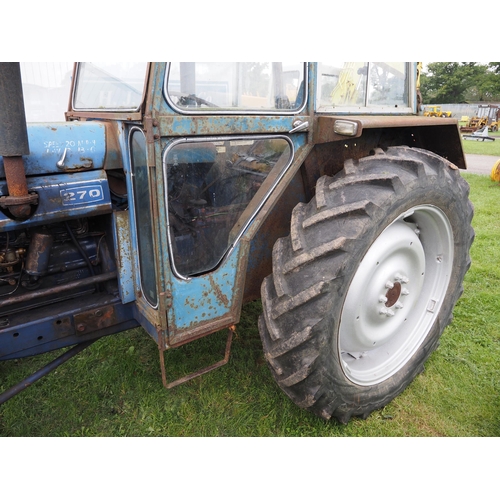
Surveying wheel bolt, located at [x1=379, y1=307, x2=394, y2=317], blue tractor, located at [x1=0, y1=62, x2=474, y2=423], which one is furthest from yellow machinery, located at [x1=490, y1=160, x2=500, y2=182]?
wheel bolt, located at [x1=379, y1=307, x2=394, y2=317]

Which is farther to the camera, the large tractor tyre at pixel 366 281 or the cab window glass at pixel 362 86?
the cab window glass at pixel 362 86

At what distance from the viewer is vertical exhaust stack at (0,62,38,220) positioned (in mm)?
1335

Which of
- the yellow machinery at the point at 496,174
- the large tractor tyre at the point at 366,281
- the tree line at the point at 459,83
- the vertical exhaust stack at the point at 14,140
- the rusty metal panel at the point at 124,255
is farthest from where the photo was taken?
the tree line at the point at 459,83

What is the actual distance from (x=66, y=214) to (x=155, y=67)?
2.30 ft

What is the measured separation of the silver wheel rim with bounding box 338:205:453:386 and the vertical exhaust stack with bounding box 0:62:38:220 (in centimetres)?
145

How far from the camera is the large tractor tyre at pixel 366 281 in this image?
1.73 m

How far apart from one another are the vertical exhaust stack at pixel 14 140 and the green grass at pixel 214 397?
117 cm

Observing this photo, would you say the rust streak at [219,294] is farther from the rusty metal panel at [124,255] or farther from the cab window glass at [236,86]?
the cab window glass at [236,86]

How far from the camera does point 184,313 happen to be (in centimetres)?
182

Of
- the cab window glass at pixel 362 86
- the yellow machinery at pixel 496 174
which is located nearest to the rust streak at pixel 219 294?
the cab window glass at pixel 362 86

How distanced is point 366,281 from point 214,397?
1027mm

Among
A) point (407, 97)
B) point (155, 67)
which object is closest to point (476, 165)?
point (407, 97)

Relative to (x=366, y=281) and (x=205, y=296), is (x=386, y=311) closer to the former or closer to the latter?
(x=366, y=281)

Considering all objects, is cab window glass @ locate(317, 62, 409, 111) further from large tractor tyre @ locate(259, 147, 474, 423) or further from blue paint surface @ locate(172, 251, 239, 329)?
blue paint surface @ locate(172, 251, 239, 329)
